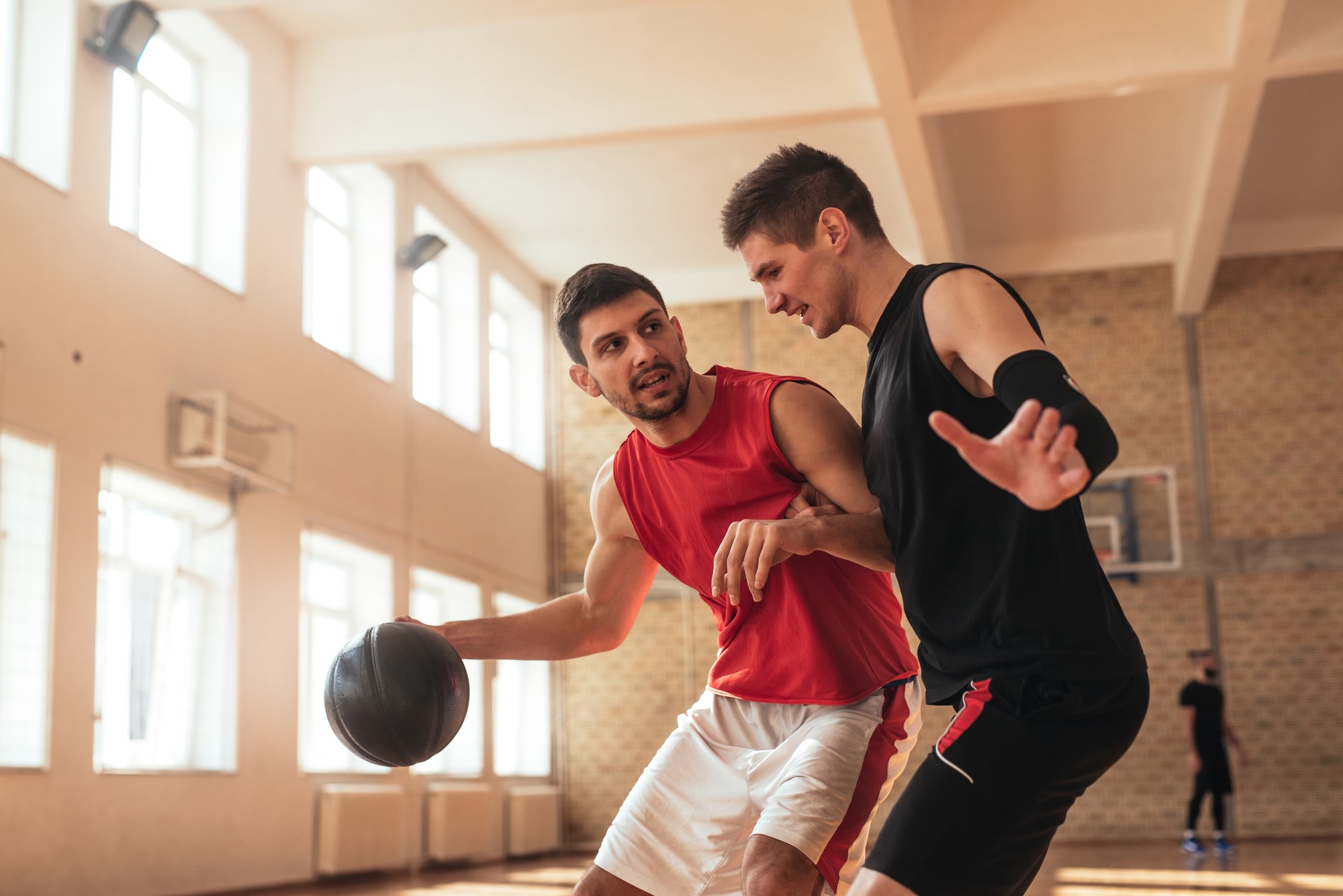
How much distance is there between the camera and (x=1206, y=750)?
10.9 m

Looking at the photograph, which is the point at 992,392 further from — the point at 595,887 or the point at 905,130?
the point at 905,130

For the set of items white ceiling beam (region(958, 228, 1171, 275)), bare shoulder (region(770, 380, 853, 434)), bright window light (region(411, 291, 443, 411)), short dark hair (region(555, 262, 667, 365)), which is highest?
white ceiling beam (region(958, 228, 1171, 275))

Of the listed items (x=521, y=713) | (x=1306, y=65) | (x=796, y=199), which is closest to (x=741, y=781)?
(x=796, y=199)

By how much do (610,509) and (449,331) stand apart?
10022 millimetres

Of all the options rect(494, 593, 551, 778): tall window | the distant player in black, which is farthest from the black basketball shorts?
rect(494, 593, 551, 778): tall window

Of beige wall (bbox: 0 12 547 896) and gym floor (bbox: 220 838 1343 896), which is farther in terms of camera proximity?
gym floor (bbox: 220 838 1343 896)

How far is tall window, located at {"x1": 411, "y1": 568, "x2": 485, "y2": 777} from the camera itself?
38.1ft

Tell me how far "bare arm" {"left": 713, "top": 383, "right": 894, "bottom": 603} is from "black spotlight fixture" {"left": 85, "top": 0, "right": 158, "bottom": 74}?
6120 mm

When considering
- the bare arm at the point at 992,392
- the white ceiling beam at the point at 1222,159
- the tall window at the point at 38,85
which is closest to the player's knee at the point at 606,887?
the bare arm at the point at 992,392

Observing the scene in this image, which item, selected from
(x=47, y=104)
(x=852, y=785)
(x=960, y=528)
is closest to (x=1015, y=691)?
(x=960, y=528)

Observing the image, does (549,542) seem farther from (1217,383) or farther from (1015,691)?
(1015,691)

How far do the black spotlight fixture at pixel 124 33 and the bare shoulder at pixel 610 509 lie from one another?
5.72 meters

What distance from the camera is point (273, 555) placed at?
8.79 m

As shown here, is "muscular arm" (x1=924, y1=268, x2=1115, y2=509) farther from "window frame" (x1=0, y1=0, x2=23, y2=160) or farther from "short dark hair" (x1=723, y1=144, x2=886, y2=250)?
"window frame" (x1=0, y1=0, x2=23, y2=160)
